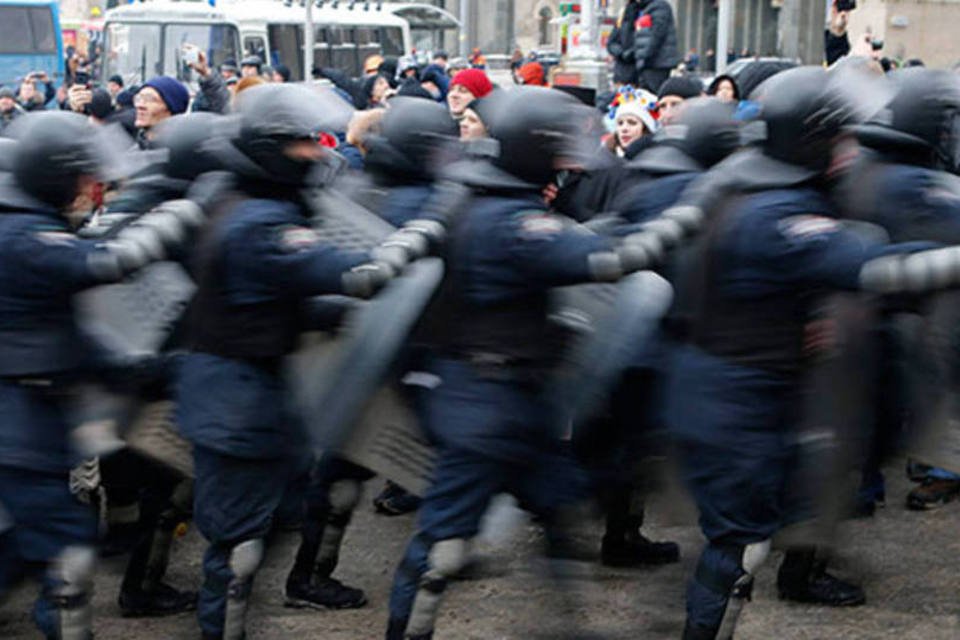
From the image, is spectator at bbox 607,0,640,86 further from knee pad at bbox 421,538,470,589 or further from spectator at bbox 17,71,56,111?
knee pad at bbox 421,538,470,589

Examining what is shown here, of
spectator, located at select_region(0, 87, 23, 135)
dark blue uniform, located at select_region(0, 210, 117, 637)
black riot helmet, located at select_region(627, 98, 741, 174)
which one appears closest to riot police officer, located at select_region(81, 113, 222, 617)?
dark blue uniform, located at select_region(0, 210, 117, 637)

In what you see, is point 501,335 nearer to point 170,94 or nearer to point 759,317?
point 759,317

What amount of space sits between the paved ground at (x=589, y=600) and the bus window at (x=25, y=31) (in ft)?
68.9

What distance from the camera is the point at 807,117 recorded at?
4.80 m

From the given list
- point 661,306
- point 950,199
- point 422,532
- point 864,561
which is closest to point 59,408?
point 422,532

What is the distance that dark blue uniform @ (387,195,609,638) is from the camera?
498 cm

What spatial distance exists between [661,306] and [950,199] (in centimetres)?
103

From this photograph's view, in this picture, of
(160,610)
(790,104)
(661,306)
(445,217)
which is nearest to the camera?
(790,104)

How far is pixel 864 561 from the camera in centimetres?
700

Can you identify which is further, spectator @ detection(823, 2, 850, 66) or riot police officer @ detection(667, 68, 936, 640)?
spectator @ detection(823, 2, 850, 66)

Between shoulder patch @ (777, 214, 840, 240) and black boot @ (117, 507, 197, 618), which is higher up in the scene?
shoulder patch @ (777, 214, 840, 240)

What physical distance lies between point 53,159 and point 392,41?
21009mm

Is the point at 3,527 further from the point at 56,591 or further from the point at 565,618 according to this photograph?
the point at 565,618

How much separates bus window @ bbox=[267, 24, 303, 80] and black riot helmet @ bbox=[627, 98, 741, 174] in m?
16.7
